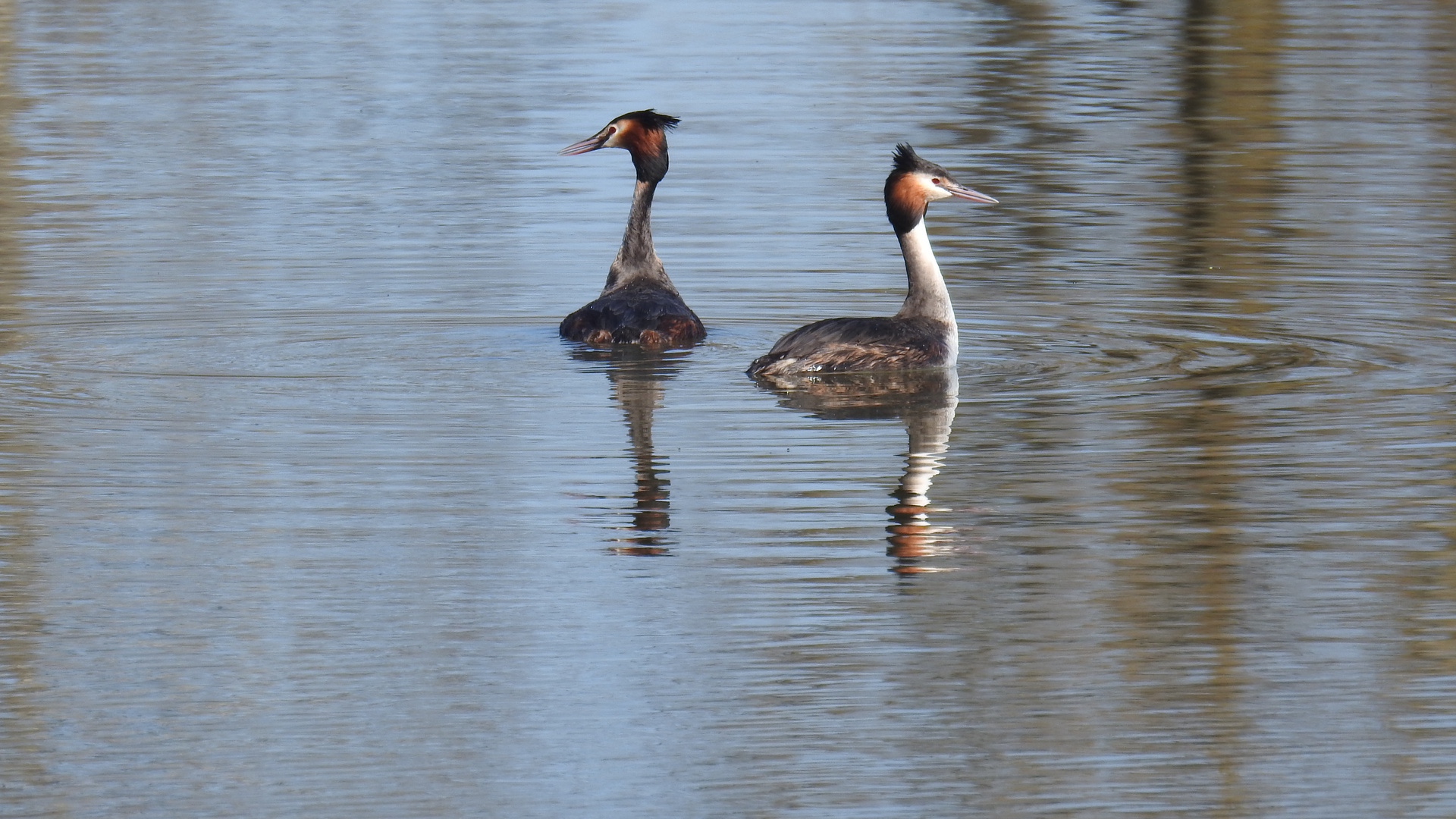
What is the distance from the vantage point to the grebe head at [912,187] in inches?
508

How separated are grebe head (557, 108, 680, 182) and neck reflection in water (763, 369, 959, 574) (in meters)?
2.93

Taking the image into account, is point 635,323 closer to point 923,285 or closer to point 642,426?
point 923,285

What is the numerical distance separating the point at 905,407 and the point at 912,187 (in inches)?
74.6

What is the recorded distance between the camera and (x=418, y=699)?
22.5 feet

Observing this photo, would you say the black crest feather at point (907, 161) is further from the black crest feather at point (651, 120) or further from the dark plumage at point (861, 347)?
the black crest feather at point (651, 120)

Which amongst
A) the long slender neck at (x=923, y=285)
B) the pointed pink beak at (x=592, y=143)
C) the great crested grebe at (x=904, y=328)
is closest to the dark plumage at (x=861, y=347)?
the great crested grebe at (x=904, y=328)

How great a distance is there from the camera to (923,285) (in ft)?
41.5

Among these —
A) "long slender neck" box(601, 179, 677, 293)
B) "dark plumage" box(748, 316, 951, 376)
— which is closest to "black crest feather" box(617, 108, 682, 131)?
"long slender neck" box(601, 179, 677, 293)

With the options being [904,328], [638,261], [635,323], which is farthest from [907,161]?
[638,261]

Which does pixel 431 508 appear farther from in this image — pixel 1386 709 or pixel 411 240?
pixel 411 240

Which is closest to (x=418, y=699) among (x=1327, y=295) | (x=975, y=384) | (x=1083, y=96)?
(x=975, y=384)

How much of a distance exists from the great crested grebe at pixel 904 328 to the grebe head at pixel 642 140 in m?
2.03

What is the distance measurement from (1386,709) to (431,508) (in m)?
3.85

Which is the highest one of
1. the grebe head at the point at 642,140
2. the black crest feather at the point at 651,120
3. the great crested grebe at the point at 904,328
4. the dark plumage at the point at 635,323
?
the black crest feather at the point at 651,120
